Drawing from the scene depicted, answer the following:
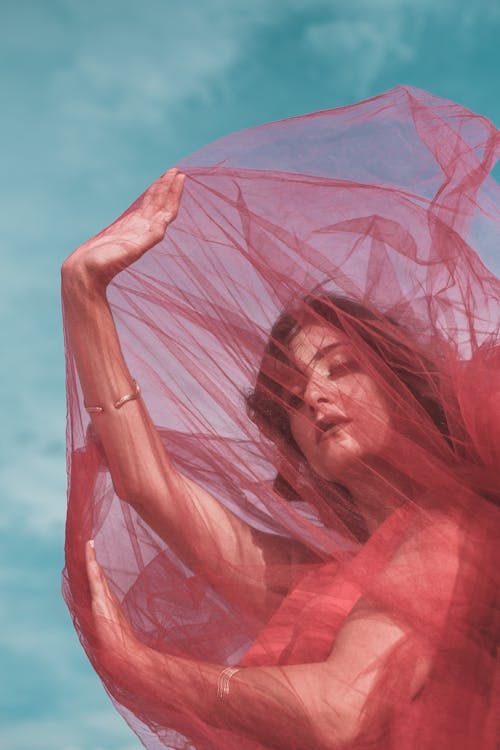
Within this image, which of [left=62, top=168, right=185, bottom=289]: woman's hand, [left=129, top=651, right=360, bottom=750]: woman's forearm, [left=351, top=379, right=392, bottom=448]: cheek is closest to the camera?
[left=129, top=651, right=360, bottom=750]: woman's forearm

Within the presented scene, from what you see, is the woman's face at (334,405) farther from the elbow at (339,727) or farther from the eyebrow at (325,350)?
the elbow at (339,727)

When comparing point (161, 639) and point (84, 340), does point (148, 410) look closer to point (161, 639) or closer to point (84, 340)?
point (84, 340)

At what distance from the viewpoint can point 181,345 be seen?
8.88ft

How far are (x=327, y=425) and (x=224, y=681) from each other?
554mm

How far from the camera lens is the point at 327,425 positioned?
8.52ft

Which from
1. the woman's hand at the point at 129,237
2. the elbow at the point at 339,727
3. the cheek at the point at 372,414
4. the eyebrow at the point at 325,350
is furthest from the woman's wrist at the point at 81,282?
the elbow at the point at 339,727

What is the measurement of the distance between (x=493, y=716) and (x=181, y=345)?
0.99m

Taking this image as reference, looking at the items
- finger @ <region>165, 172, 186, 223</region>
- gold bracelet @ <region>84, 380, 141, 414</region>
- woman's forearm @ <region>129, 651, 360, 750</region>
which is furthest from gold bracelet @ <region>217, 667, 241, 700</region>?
finger @ <region>165, 172, 186, 223</region>

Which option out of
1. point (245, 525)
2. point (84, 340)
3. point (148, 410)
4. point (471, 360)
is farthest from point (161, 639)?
point (471, 360)

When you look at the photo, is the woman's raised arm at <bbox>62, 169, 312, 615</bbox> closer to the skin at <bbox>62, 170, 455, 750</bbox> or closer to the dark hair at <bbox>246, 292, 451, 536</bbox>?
the skin at <bbox>62, 170, 455, 750</bbox>

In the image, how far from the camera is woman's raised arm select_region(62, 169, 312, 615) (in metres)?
2.74

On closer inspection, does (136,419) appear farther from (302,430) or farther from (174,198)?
(174,198)

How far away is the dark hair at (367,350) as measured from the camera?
2580 millimetres

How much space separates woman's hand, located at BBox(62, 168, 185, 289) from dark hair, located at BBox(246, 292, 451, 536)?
36 cm
